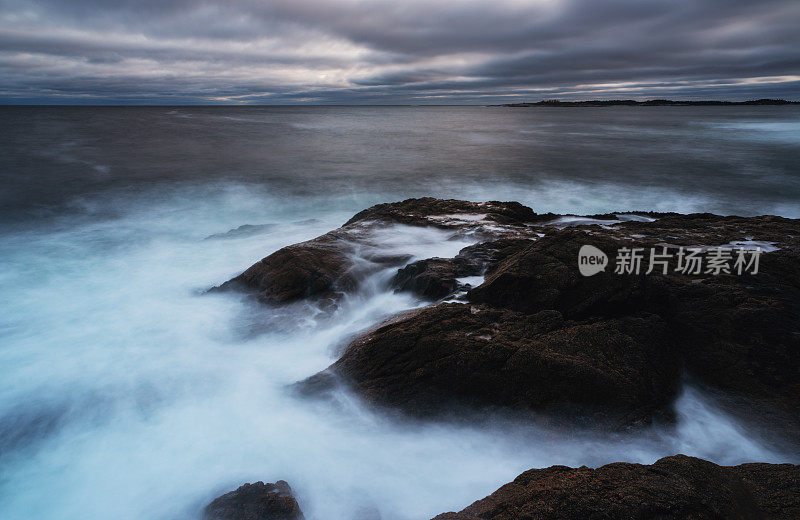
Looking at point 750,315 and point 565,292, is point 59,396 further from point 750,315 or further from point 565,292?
point 750,315

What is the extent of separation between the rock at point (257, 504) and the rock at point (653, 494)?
4.88 ft

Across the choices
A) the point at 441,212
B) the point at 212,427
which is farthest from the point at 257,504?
the point at 441,212

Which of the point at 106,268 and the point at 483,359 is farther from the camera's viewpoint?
the point at 106,268

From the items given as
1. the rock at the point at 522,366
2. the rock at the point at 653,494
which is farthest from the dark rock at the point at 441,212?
the rock at the point at 653,494

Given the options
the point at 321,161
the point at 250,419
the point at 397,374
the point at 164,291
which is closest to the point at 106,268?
the point at 164,291

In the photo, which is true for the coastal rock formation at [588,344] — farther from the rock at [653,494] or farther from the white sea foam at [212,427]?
the rock at [653,494]

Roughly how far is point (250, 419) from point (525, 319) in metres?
3.48

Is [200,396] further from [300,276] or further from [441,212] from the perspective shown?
[441,212]

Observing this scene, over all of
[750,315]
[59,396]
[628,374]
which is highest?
[750,315]

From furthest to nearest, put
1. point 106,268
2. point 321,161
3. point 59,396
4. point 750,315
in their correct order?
point 321,161 < point 106,268 < point 59,396 < point 750,315

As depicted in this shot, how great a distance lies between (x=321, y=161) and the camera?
2558cm

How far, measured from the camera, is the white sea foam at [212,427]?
3875mm

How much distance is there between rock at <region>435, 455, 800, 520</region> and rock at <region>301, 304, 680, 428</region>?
1189mm

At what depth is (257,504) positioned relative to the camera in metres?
3.54
